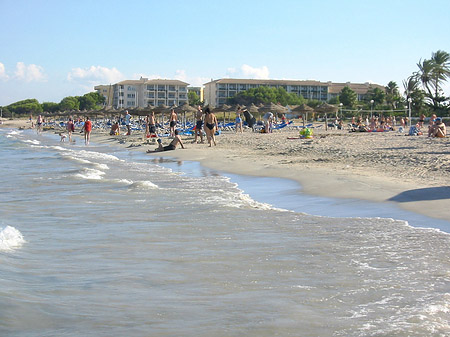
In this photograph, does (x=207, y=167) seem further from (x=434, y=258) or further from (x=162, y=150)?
(x=434, y=258)

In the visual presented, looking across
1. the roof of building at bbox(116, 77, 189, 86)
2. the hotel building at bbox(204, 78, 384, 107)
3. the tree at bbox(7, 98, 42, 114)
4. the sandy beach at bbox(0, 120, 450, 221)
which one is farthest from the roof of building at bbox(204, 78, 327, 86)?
the sandy beach at bbox(0, 120, 450, 221)

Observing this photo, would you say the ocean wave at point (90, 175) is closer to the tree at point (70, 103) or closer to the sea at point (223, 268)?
the sea at point (223, 268)

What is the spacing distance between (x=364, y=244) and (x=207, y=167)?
9799 millimetres

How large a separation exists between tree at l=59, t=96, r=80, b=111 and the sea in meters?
131

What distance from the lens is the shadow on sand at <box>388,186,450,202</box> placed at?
768 cm

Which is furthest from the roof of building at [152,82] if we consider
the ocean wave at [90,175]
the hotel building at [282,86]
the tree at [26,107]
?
the ocean wave at [90,175]

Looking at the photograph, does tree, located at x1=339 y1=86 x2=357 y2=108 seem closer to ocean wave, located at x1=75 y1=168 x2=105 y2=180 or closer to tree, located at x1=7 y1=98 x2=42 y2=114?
ocean wave, located at x1=75 y1=168 x2=105 y2=180

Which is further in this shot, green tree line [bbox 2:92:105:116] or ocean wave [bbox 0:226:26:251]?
green tree line [bbox 2:92:105:116]

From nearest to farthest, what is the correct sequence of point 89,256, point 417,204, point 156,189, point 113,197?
1. point 89,256
2. point 417,204
3. point 113,197
4. point 156,189

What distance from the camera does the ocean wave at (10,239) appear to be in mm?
5755

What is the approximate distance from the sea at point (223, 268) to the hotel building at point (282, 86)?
111728 mm

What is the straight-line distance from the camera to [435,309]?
352 centimetres

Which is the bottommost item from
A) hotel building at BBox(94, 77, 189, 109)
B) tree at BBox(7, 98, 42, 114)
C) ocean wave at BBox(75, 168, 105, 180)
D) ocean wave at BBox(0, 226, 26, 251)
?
ocean wave at BBox(0, 226, 26, 251)

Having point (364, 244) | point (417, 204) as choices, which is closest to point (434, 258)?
point (364, 244)
